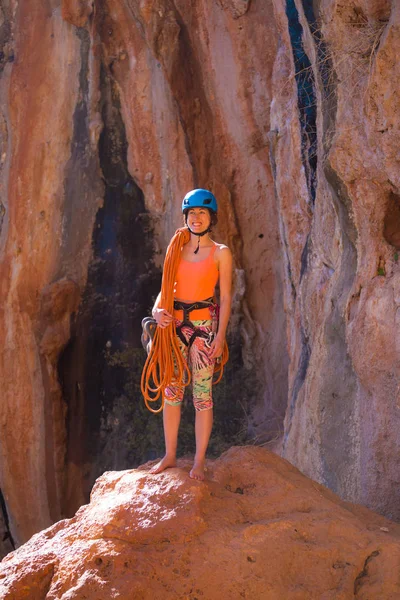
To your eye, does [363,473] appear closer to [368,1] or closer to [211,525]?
[211,525]

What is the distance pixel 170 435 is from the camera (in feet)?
11.3

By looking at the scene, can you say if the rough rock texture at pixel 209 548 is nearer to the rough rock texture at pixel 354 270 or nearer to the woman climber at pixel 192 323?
the woman climber at pixel 192 323

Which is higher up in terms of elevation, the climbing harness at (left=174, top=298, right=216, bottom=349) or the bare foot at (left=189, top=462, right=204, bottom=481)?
the climbing harness at (left=174, top=298, right=216, bottom=349)

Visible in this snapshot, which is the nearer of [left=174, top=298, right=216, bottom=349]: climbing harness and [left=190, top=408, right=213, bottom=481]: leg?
[left=190, top=408, right=213, bottom=481]: leg

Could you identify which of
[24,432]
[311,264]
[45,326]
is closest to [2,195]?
[45,326]

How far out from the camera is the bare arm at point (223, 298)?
11.3ft

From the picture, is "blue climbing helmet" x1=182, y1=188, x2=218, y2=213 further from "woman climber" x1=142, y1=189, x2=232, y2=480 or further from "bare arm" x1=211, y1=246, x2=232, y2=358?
"bare arm" x1=211, y1=246, x2=232, y2=358

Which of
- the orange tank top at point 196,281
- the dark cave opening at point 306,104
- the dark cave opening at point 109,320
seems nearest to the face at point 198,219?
the orange tank top at point 196,281

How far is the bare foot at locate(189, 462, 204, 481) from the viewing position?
315cm

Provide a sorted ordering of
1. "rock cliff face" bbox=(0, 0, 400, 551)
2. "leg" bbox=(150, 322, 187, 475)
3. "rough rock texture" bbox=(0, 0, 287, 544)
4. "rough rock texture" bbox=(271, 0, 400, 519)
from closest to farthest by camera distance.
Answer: "leg" bbox=(150, 322, 187, 475)
"rough rock texture" bbox=(271, 0, 400, 519)
"rock cliff face" bbox=(0, 0, 400, 551)
"rough rock texture" bbox=(0, 0, 287, 544)

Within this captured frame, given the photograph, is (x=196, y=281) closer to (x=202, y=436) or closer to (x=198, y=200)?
(x=198, y=200)

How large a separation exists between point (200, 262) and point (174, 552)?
1.41 meters

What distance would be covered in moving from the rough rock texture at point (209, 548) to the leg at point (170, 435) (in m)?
0.16

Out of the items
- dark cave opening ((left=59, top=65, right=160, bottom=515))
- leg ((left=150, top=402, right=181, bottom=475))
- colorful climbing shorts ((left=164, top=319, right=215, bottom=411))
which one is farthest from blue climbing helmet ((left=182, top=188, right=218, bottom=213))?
dark cave opening ((left=59, top=65, right=160, bottom=515))
